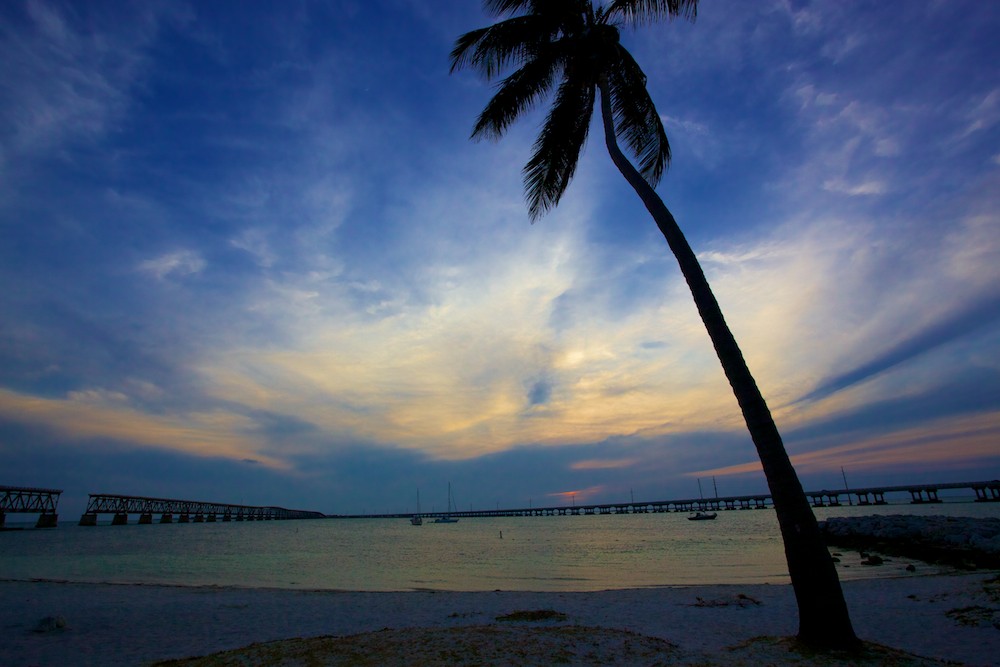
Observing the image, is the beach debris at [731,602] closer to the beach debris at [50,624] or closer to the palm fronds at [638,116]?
the palm fronds at [638,116]

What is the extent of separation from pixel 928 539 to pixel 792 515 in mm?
31136

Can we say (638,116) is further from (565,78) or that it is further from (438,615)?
(438,615)

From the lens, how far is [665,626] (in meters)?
11.9

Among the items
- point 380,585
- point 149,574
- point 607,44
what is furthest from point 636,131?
point 149,574

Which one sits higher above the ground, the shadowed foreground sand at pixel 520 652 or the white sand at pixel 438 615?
the shadowed foreground sand at pixel 520 652

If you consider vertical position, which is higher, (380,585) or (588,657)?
(588,657)

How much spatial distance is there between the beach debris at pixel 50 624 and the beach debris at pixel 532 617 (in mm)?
10595

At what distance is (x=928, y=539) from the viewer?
2955 centimetres

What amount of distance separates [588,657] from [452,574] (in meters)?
22.8

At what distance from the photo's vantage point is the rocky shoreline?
23.3m

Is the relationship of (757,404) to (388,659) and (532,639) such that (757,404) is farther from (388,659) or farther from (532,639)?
(388,659)

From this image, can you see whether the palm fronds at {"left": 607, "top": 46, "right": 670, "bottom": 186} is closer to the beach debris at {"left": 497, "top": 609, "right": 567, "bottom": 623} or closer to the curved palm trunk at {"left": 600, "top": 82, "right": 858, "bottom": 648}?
the curved palm trunk at {"left": 600, "top": 82, "right": 858, "bottom": 648}

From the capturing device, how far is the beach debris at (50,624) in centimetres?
1212

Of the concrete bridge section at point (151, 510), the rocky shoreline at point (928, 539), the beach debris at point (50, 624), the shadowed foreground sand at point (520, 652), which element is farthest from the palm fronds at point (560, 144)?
the concrete bridge section at point (151, 510)
